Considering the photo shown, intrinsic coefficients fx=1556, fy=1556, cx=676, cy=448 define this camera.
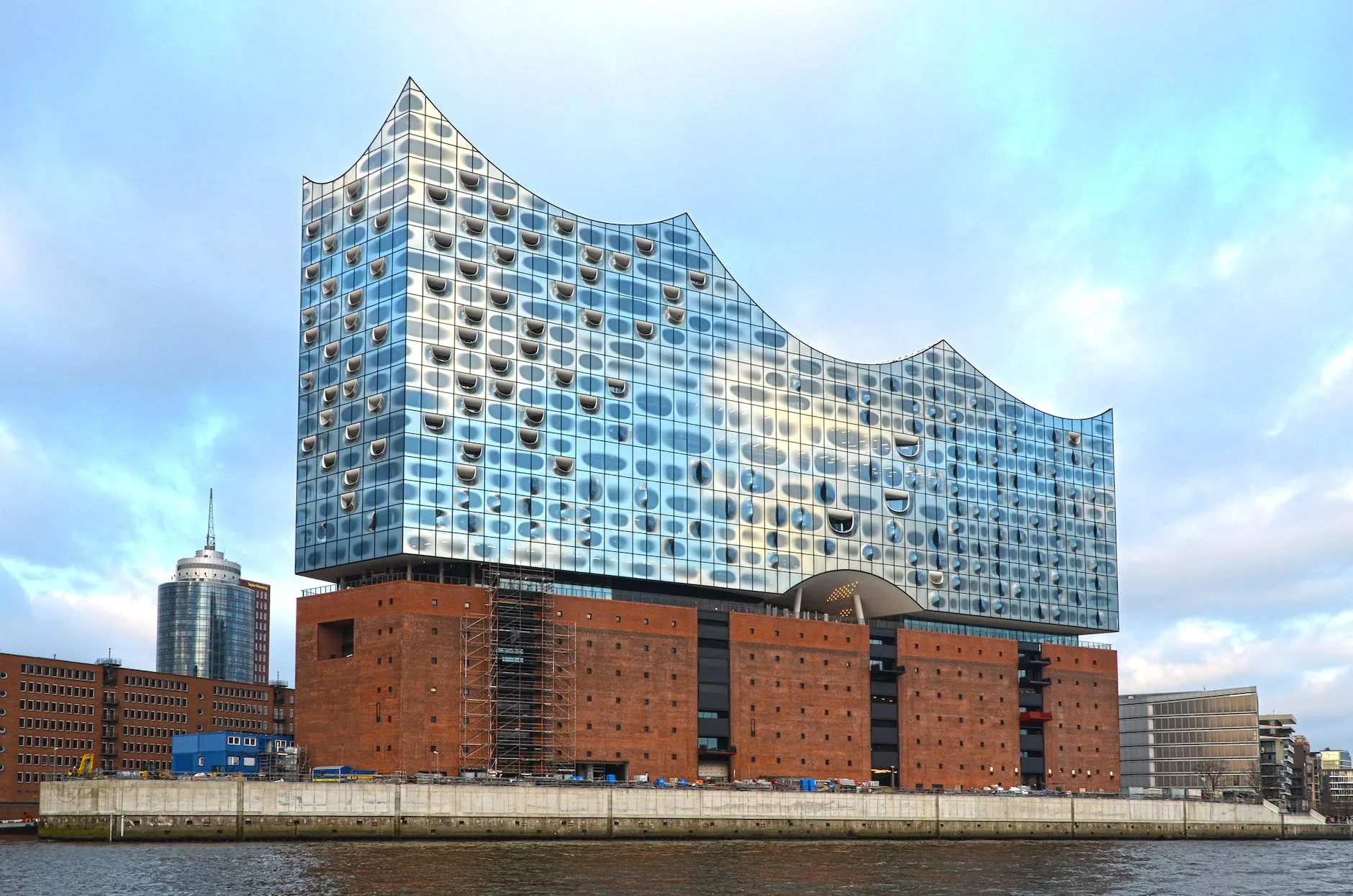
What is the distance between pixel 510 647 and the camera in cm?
10944

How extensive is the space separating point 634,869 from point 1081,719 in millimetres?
82033

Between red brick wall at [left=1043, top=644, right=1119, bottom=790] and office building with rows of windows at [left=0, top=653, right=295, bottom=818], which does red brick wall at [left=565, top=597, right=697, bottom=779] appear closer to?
red brick wall at [left=1043, top=644, right=1119, bottom=790]

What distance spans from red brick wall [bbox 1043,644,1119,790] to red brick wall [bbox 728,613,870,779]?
2447 centimetres

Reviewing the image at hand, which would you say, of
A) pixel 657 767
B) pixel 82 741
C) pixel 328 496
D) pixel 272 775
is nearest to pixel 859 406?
pixel 657 767

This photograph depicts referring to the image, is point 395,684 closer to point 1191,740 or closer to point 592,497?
point 592,497

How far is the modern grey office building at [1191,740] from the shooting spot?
579 ft

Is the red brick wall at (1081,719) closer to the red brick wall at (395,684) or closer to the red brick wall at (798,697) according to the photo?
the red brick wall at (798,697)

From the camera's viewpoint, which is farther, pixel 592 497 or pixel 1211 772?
pixel 1211 772

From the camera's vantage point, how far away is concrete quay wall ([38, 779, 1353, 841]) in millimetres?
92312

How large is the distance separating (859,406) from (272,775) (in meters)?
59.8

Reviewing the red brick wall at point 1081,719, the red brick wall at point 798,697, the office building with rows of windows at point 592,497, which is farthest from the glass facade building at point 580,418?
the red brick wall at point 1081,719

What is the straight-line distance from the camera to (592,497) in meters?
116

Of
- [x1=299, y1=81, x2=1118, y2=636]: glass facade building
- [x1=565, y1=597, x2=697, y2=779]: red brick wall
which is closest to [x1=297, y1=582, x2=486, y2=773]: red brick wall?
[x1=299, y1=81, x2=1118, y2=636]: glass facade building

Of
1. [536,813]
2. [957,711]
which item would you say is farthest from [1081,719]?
[536,813]
